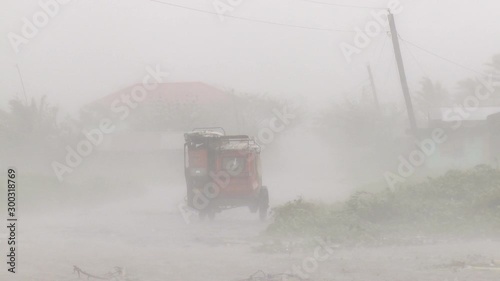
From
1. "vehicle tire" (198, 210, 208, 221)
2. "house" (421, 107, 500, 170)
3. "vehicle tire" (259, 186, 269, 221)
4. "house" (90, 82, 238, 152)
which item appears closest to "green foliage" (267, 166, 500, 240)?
"vehicle tire" (259, 186, 269, 221)

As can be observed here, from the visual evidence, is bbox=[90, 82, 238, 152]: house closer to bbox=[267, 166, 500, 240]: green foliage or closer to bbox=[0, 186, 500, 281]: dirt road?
bbox=[0, 186, 500, 281]: dirt road

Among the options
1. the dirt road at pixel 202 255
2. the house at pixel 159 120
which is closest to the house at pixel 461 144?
the dirt road at pixel 202 255

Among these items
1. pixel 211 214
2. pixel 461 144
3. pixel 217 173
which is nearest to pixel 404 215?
pixel 217 173

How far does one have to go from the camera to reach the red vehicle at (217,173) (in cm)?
2002

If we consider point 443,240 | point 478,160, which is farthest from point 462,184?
point 478,160

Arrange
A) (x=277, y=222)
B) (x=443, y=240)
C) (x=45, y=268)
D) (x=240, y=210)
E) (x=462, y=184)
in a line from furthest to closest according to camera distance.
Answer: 1. (x=240, y=210)
2. (x=462, y=184)
3. (x=277, y=222)
4. (x=443, y=240)
5. (x=45, y=268)

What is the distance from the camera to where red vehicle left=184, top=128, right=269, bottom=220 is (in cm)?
2002

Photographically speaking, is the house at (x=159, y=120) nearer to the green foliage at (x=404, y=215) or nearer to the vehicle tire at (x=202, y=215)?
the vehicle tire at (x=202, y=215)

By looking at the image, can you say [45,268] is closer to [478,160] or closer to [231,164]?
[231,164]

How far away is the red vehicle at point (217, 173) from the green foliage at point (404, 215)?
2152mm

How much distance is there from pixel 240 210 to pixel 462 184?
28.9ft

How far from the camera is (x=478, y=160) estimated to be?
35.6 m

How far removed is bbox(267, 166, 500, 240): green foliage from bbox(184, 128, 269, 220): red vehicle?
7.06ft

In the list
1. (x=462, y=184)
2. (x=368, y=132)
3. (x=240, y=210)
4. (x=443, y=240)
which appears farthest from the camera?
(x=368, y=132)
